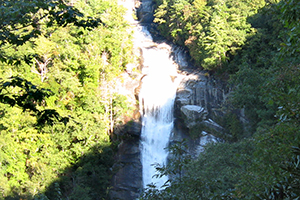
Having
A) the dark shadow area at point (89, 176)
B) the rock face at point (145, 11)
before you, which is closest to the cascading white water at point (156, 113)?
the dark shadow area at point (89, 176)

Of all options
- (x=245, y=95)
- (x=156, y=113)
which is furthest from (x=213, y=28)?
(x=156, y=113)

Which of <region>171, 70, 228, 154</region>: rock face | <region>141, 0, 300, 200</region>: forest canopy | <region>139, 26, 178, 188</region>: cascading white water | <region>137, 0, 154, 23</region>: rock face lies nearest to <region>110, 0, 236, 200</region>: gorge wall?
<region>171, 70, 228, 154</region>: rock face

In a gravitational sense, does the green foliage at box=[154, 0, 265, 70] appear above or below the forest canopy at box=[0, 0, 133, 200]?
above

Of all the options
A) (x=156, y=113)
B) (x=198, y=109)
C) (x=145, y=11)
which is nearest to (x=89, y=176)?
(x=156, y=113)

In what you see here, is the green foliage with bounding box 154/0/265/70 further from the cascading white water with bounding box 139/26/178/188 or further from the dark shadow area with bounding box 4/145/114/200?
the dark shadow area with bounding box 4/145/114/200

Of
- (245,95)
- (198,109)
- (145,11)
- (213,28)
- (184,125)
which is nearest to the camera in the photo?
(245,95)

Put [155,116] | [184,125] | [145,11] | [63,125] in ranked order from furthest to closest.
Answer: [145,11] < [155,116] < [184,125] < [63,125]

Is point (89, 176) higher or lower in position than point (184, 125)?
lower

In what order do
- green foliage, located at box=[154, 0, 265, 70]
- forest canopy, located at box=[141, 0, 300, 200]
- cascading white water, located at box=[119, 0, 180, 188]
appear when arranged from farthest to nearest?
cascading white water, located at box=[119, 0, 180, 188] < green foliage, located at box=[154, 0, 265, 70] < forest canopy, located at box=[141, 0, 300, 200]

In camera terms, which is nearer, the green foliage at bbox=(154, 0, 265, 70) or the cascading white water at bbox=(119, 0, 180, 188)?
the green foliage at bbox=(154, 0, 265, 70)

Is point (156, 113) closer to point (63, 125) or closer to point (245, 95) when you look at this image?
point (63, 125)

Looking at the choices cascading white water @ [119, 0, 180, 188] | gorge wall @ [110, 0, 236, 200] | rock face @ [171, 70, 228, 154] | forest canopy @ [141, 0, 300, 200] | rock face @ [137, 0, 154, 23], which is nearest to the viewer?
forest canopy @ [141, 0, 300, 200]

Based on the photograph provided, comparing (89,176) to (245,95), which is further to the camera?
(89,176)

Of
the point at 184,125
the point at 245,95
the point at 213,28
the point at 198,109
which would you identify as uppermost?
the point at 213,28
